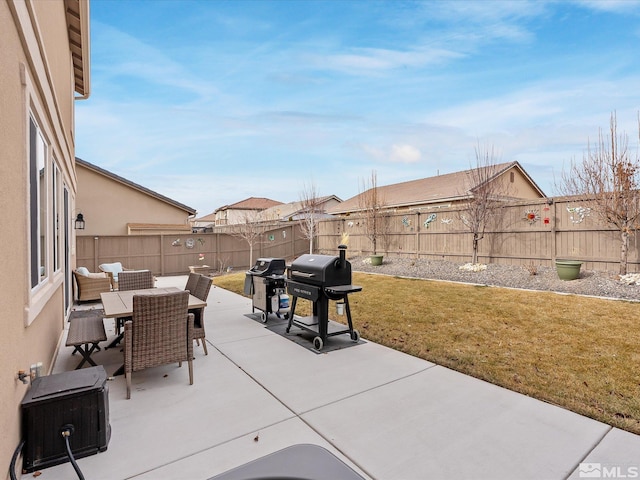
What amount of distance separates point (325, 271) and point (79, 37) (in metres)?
7.00

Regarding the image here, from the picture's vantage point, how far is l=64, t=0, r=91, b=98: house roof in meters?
5.95

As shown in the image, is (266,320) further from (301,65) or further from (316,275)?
(301,65)

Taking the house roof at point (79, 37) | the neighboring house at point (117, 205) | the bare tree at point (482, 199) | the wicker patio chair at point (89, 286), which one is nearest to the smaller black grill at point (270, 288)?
the wicker patio chair at point (89, 286)

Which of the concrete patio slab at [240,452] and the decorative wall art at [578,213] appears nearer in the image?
the concrete patio slab at [240,452]

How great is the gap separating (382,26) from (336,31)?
1.43 meters

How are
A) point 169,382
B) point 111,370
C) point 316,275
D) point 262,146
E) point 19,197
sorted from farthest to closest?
point 262,146 < point 316,275 < point 111,370 < point 169,382 < point 19,197

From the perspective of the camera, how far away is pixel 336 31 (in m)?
10.4

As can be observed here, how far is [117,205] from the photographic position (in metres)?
15.8

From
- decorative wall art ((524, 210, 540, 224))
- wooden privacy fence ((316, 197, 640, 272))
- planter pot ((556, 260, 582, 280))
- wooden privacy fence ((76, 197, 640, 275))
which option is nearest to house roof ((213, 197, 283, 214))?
wooden privacy fence ((76, 197, 640, 275))

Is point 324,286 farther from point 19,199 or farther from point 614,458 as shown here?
point 19,199

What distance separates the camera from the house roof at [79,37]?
595 centimetres

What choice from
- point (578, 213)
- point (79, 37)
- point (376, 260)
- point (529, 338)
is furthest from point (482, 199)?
point (79, 37)

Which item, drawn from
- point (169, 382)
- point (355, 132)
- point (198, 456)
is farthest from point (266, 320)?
point (355, 132)

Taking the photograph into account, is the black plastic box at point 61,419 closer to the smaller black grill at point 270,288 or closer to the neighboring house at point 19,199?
the neighboring house at point 19,199
